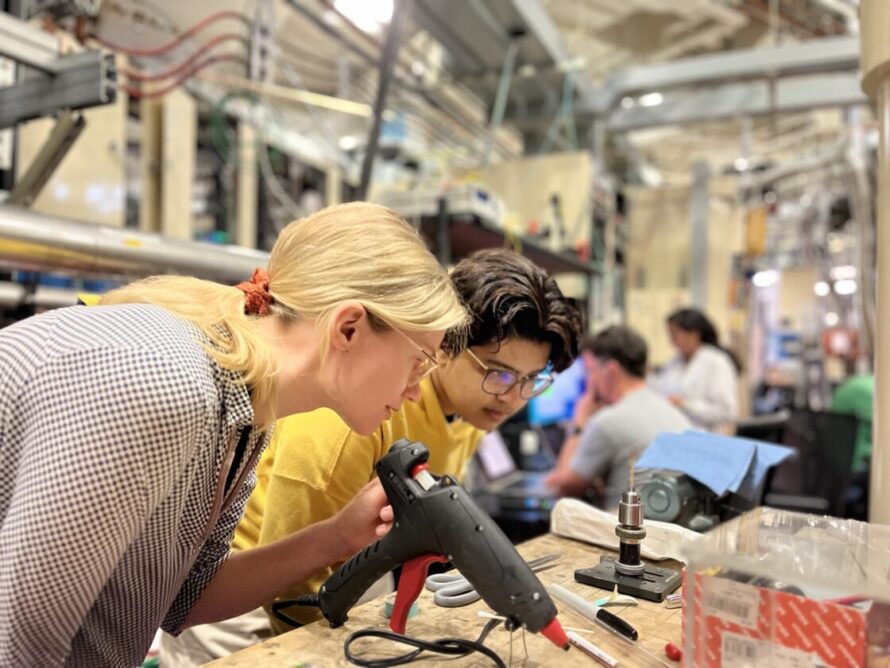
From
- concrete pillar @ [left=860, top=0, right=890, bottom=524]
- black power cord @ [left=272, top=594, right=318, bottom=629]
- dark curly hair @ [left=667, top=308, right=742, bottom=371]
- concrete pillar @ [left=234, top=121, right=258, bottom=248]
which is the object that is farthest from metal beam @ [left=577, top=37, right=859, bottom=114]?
black power cord @ [left=272, top=594, right=318, bottom=629]

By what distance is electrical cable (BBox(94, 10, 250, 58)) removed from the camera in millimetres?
1971

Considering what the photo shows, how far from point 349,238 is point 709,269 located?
4.25 metres

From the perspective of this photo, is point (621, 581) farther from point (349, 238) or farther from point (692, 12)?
point (692, 12)

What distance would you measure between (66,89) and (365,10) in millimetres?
1037

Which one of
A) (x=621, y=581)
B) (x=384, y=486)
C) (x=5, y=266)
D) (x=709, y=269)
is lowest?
(x=621, y=581)

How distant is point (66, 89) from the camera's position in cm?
130

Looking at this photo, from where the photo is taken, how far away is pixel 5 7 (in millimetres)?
1506

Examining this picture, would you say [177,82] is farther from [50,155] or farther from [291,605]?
[291,605]

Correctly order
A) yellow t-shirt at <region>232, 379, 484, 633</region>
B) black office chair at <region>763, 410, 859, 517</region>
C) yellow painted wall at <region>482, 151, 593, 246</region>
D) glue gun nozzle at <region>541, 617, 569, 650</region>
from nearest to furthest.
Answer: glue gun nozzle at <region>541, 617, 569, 650</region>, yellow t-shirt at <region>232, 379, 484, 633</region>, black office chair at <region>763, 410, 859, 517</region>, yellow painted wall at <region>482, 151, 593, 246</region>

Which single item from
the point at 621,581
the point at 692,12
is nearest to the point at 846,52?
the point at 692,12

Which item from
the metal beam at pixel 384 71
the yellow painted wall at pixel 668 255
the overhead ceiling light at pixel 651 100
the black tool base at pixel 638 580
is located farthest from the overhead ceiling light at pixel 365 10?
the yellow painted wall at pixel 668 255

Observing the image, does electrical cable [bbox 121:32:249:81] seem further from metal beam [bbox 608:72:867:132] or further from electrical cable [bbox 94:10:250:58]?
metal beam [bbox 608:72:867:132]

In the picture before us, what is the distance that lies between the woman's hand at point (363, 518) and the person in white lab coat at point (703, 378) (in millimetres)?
2900

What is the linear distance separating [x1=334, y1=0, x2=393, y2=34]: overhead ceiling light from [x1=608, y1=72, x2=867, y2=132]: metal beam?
1.78 m
